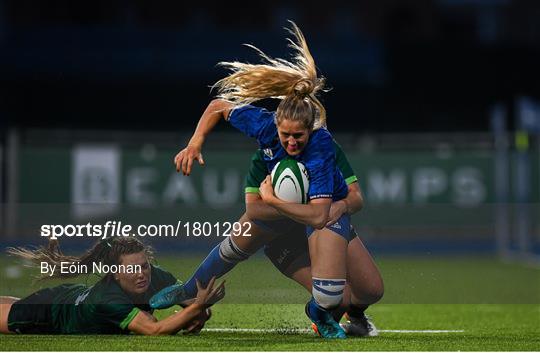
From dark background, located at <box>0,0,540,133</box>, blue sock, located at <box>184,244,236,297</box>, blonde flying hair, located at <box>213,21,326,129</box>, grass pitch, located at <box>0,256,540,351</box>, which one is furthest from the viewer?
dark background, located at <box>0,0,540,133</box>

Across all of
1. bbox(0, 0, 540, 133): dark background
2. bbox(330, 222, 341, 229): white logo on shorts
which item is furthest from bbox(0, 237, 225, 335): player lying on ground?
bbox(0, 0, 540, 133): dark background

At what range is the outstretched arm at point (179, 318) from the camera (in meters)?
7.82

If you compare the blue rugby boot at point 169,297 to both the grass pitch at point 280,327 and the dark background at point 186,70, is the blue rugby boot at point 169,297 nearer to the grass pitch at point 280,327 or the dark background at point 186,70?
the grass pitch at point 280,327

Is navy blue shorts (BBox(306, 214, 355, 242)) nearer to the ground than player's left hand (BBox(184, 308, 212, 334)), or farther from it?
farther from it

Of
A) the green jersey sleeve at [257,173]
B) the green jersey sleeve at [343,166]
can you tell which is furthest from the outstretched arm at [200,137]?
the green jersey sleeve at [343,166]

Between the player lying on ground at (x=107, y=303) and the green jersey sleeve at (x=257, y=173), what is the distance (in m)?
0.66

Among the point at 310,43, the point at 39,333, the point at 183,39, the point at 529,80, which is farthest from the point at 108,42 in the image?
the point at 39,333

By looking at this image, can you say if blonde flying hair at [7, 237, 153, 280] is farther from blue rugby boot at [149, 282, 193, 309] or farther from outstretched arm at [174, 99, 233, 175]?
outstretched arm at [174, 99, 233, 175]

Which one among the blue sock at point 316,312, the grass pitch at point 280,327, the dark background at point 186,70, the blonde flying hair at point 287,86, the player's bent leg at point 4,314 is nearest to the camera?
the grass pitch at point 280,327

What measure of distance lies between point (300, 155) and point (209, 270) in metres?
0.98

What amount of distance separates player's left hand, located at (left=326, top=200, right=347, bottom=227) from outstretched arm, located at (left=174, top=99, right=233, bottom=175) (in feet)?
2.91

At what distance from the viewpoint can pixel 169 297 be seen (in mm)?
7898

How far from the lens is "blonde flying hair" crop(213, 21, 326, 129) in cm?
755

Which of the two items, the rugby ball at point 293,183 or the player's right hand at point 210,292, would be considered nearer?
the rugby ball at point 293,183
